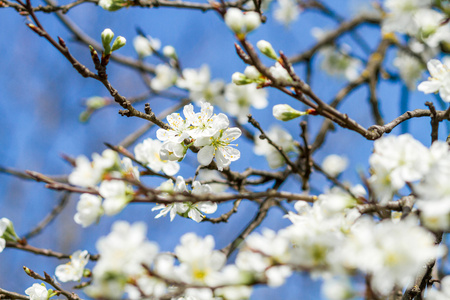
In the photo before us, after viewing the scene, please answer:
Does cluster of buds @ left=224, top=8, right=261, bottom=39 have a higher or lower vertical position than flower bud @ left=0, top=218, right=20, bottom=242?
higher

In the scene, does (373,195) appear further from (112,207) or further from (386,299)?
(112,207)

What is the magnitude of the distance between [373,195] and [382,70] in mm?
2344

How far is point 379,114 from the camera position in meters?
2.62

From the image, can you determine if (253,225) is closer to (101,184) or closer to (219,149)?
(219,149)

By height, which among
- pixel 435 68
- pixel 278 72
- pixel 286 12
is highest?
pixel 286 12

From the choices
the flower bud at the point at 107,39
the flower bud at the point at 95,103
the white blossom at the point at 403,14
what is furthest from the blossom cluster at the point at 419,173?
the flower bud at the point at 95,103

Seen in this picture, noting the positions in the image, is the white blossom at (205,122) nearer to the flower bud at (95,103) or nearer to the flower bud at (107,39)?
the flower bud at (107,39)

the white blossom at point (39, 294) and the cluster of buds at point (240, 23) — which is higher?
the cluster of buds at point (240, 23)

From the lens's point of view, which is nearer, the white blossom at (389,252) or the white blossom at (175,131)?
the white blossom at (389,252)

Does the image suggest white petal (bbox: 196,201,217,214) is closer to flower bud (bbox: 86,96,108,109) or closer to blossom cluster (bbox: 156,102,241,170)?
blossom cluster (bbox: 156,102,241,170)

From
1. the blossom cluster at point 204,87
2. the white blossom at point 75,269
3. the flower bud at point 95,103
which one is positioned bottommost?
the white blossom at point 75,269

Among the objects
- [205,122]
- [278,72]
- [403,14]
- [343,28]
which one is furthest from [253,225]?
[343,28]

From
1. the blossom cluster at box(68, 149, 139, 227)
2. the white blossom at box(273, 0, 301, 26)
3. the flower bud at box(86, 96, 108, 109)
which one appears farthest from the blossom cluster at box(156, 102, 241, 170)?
the white blossom at box(273, 0, 301, 26)

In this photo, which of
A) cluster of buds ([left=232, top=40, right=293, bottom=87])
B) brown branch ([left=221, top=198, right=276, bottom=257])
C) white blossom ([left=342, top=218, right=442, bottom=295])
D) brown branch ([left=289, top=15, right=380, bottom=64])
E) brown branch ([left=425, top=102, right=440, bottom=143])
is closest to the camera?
white blossom ([left=342, top=218, right=442, bottom=295])
